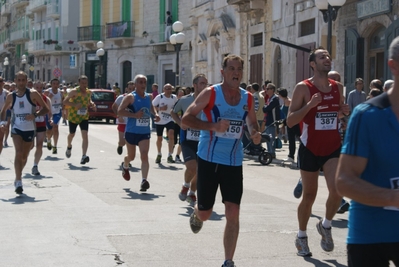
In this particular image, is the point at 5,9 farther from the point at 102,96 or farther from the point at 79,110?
the point at 79,110

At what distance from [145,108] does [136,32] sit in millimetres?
39074

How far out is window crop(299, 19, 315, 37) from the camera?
26836mm

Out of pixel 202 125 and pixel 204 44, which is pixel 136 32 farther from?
pixel 202 125

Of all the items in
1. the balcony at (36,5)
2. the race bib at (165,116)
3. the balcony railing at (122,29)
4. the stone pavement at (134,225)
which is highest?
the balcony at (36,5)

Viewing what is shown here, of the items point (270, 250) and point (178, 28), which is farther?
point (178, 28)

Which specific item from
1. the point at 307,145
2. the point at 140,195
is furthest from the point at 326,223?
the point at 140,195

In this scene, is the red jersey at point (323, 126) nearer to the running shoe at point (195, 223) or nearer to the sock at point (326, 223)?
the sock at point (326, 223)

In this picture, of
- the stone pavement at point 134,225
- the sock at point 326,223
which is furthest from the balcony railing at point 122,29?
the sock at point 326,223

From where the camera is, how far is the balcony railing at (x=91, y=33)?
5512 cm

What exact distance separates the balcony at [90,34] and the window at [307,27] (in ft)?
95.2

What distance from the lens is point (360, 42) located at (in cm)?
2303

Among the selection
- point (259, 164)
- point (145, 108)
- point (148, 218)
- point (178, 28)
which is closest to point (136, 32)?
point (178, 28)

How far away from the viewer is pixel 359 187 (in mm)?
3580

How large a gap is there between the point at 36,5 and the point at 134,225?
65135mm
